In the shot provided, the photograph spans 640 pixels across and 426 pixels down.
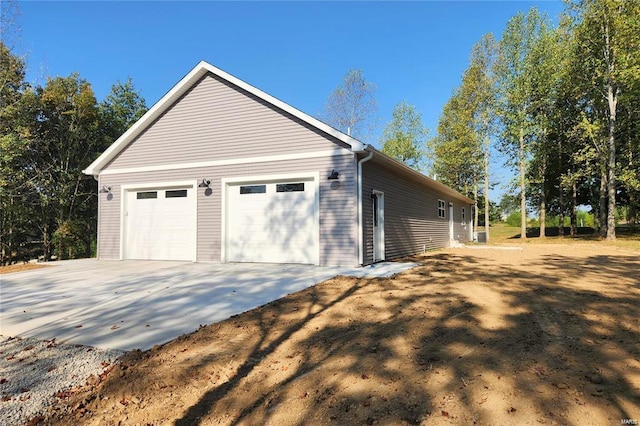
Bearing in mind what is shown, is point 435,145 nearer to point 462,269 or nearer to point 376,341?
point 462,269

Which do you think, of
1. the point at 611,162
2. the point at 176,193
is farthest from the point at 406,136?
the point at 176,193

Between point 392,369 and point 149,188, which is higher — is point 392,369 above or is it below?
below

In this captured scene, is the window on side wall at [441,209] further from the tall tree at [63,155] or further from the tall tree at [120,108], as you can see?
the tall tree at [120,108]

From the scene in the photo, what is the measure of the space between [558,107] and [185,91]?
22328 mm

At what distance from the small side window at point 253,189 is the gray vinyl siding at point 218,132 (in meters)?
0.87

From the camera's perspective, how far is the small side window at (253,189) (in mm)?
9953

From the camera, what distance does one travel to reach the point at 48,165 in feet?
58.6

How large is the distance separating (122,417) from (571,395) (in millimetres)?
3097

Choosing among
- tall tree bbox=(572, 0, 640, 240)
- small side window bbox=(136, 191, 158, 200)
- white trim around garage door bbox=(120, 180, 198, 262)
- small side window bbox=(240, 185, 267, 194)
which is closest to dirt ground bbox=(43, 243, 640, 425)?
small side window bbox=(240, 185, 267, 194)

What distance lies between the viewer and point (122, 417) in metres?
2.51

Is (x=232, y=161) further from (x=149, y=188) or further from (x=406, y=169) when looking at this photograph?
(x=406, y=169)

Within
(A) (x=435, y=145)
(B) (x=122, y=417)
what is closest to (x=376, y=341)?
(B) (x=122, y=417)

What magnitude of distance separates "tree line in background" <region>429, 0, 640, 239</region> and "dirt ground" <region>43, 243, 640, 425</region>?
58.4 feet

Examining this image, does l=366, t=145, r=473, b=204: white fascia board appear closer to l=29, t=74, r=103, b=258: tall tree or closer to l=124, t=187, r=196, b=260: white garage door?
l=124, t=187, r=196, b=260: white garage door
